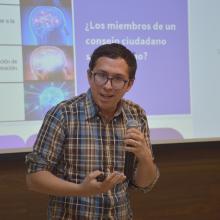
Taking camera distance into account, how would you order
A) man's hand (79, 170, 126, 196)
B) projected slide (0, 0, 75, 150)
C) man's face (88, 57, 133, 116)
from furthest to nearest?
projected slide (0, 0, 75, 150) → man's face (88, 57, 133, 116) → man's hand (79, 170, 126, 196)

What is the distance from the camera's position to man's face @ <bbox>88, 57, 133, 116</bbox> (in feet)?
4.51

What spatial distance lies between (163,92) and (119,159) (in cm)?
115

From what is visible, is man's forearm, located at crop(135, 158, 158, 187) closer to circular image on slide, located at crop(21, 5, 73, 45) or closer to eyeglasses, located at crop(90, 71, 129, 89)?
eyeglasses, located at crop(90, 71, 129, 89)

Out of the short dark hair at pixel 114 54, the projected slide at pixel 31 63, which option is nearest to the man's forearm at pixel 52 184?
the short dark hair at pixel 114 54

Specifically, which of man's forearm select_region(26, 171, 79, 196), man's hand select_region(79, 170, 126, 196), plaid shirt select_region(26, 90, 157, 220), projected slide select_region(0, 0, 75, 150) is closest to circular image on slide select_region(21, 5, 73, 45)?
projected slide select_region(0, 0, 75, 150)

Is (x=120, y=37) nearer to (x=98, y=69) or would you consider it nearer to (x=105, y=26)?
(x=105, y=26)

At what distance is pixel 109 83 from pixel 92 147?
0.80 ft

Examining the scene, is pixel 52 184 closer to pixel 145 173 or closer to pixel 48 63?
pixel 145 173

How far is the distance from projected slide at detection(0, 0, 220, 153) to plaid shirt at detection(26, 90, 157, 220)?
2.85ft

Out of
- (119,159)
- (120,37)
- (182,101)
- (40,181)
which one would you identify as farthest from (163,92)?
(40,181)

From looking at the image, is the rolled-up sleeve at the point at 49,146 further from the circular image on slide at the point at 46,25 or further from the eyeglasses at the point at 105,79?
the circular image on slide at the point at 46,25

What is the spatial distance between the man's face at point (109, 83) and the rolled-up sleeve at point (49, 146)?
15 centimetres

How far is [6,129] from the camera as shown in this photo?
2.25 m

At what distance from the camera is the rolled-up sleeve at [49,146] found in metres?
1.38
